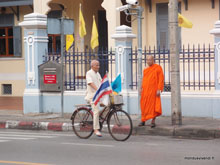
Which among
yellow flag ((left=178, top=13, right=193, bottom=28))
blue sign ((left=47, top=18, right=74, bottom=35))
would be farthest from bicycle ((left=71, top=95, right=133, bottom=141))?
yellow flag ((left=178, top=13, right=193, bottom=28))

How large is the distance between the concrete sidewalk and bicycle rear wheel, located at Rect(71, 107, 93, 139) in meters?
1.46

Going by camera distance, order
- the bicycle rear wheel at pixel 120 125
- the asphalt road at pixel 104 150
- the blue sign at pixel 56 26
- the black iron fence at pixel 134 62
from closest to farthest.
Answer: the asphalt road at pixel 104 150 < the bicycle rear wheel at pixel 120 125 < the black iron fence at pixel 134 62 < the blue sign at pixel 56 26

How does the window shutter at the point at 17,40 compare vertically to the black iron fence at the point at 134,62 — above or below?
above

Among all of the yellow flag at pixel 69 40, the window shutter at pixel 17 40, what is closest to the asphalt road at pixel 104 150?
the yellow flag at pixel 69 40

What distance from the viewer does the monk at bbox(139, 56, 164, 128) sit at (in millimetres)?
13133

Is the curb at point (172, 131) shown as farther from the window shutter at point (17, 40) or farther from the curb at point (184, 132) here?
the window shutter at point (17, 40)

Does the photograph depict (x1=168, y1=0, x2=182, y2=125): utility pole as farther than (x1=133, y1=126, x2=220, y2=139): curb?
Yes

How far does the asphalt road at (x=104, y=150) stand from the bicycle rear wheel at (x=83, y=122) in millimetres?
172

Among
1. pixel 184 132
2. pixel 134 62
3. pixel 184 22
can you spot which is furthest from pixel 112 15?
pixel 184 132

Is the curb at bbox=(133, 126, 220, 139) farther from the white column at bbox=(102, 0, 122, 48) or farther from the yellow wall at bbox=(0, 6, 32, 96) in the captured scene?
the yellow wall at bbox=(0, 6, 32, 96)

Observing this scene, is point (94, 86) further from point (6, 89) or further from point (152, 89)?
point (6, 89)

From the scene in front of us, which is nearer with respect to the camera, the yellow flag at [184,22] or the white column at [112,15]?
the yellow flag at [184,22]

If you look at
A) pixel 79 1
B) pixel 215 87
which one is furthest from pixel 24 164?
pixel 79 1

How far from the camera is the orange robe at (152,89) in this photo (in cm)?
1314
